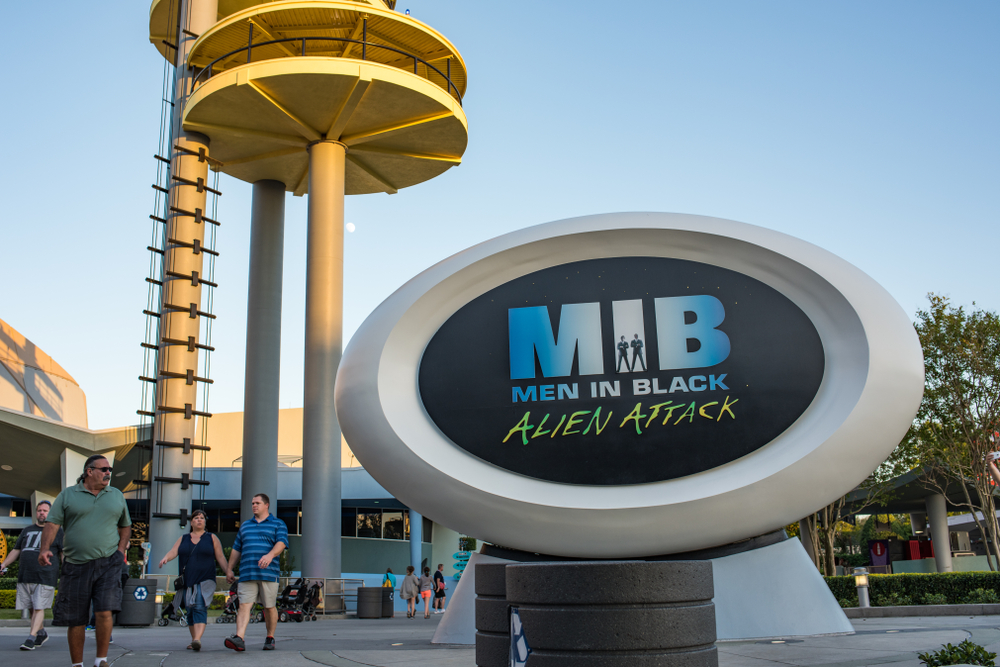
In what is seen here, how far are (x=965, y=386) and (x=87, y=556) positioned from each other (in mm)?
25212

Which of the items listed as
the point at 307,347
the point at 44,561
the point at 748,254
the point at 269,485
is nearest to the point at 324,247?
the point at 307,347

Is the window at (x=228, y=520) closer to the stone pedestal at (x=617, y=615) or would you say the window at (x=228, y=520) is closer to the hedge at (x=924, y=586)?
the hedge at (x=924, y=586)

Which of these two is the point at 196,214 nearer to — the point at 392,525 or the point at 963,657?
the point at 392,525

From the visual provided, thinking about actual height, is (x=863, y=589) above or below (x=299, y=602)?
above

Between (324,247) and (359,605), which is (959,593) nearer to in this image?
(359,605)

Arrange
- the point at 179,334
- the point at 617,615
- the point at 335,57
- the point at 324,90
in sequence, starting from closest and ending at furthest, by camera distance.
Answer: the point at 617,615, the point at 324,90, the point at 335,57, the point at 179,334

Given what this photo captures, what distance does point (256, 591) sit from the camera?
33.7 feet

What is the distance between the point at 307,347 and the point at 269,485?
613 cm

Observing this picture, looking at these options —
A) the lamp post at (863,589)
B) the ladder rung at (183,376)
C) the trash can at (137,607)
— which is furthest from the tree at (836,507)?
the ladder rung at (183,376)

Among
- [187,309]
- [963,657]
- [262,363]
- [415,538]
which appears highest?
[187,309]

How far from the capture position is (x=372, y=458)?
12078 mm

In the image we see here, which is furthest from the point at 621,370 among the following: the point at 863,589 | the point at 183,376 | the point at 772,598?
the point at 183,376

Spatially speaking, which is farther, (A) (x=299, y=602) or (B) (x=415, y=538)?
(B) (x=415, y=538)

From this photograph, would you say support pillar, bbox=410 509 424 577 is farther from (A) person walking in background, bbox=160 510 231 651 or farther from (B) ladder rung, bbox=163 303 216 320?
(A) person walking in background, bbox=160 510 231 651
